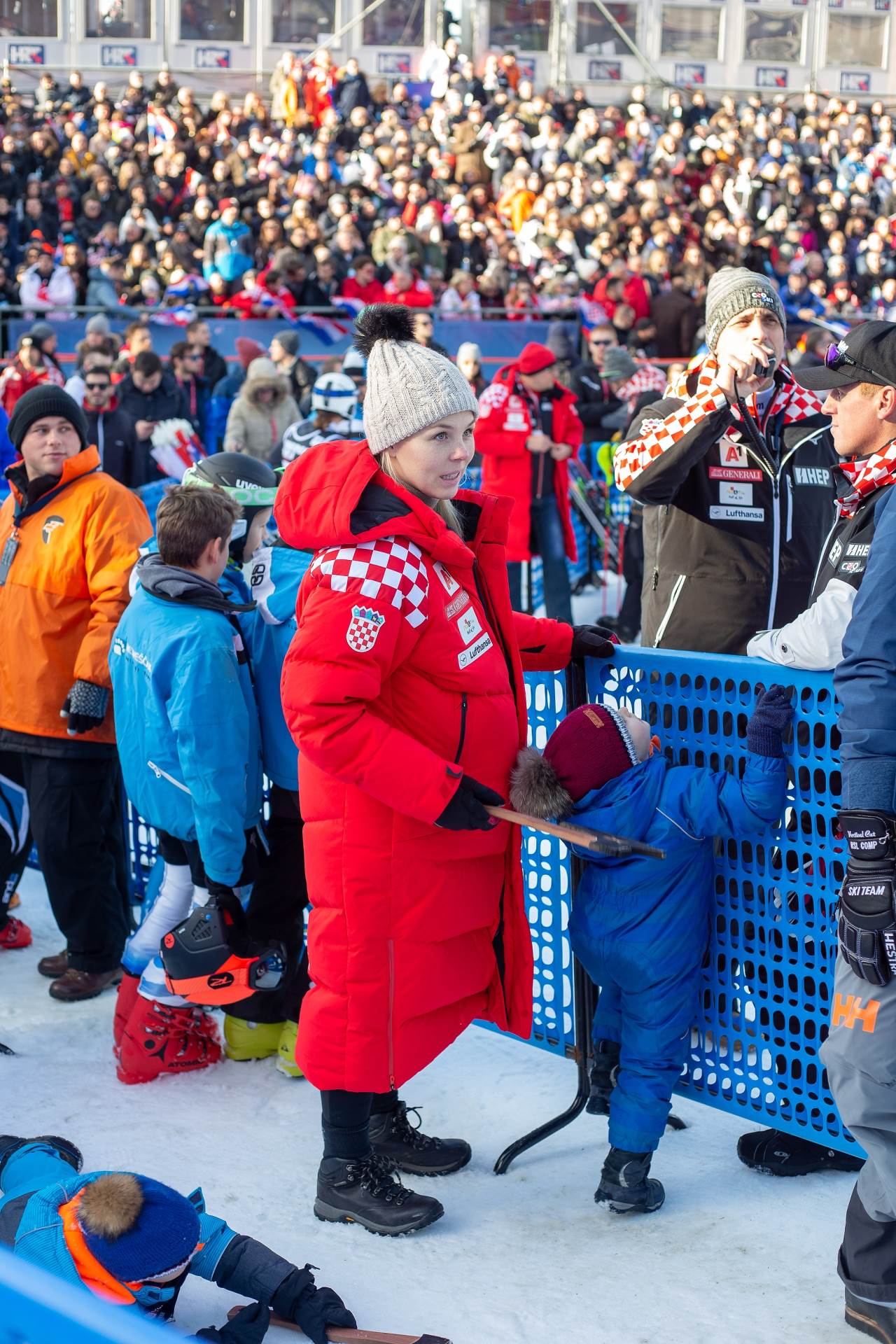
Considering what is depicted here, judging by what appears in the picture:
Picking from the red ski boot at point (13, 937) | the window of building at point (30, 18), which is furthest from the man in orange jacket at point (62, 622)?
the window of building at point (30, 18)

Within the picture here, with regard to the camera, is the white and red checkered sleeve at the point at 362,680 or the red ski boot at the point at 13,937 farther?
the red ski boot at the point at 13,937

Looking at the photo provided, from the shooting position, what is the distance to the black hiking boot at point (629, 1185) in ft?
10.4

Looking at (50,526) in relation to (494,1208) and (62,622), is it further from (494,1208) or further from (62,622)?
(494,1208)

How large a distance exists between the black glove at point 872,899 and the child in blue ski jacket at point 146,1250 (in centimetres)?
118

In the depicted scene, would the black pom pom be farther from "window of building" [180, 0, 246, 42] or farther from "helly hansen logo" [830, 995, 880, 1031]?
"window of building" [180, 0, 246, 42]

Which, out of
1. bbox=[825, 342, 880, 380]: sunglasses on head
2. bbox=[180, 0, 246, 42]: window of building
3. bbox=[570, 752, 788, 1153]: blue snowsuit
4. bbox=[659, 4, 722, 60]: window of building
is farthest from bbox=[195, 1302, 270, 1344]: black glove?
bbox=[659, 4, 722, 60]: window of building

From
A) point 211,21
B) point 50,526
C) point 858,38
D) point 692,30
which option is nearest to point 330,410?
point 50,526

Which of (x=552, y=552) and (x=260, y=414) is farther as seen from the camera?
(x=260, y=414)

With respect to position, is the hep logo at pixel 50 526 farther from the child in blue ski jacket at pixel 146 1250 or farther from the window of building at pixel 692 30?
the window of building at pixel 692 30

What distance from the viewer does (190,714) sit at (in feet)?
11.9

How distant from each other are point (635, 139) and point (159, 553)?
2127cm

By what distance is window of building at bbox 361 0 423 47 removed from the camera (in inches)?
1112

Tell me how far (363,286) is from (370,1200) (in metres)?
13.0

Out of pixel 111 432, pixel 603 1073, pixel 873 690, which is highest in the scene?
pixel 873 690
